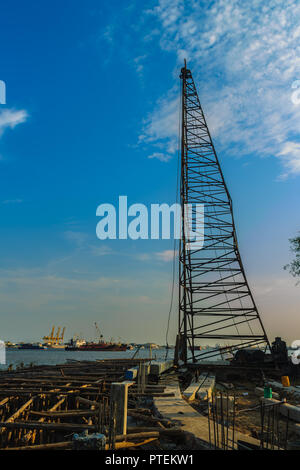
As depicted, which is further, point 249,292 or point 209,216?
point 209,216

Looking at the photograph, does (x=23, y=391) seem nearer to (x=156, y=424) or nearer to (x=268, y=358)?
(x=156, y=424)

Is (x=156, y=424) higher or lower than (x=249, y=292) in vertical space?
lower

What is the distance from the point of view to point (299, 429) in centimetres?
988

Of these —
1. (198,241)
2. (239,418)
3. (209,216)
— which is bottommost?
(239,418)

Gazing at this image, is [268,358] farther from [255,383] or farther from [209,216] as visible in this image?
[209,216]

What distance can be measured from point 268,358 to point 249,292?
18.7ft
